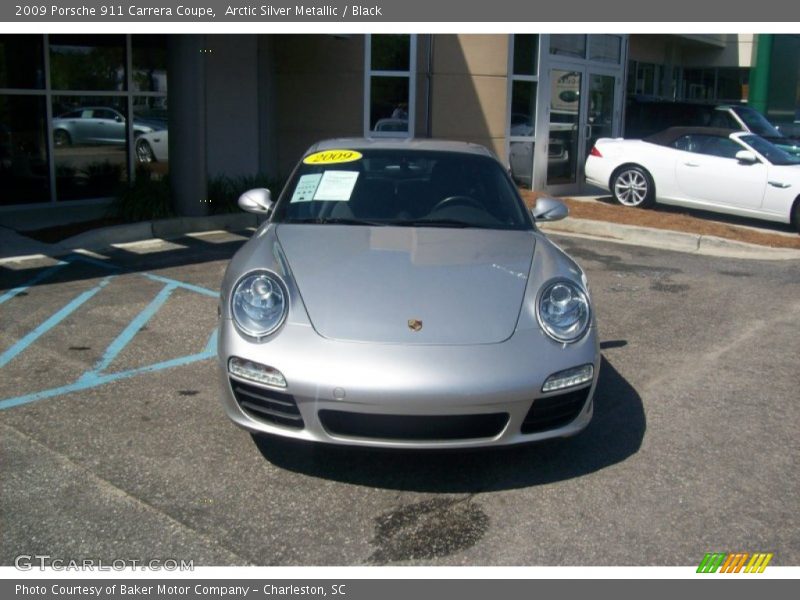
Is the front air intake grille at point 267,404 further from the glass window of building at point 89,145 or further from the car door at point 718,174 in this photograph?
the car door at point 718,174

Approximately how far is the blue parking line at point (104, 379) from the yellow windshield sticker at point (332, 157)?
4.89ft

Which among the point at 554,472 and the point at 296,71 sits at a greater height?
the point at 296,71

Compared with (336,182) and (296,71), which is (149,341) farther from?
(296,71)

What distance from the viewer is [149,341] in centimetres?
625

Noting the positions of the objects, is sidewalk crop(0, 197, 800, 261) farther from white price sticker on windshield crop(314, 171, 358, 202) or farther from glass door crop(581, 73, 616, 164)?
white price sticker on windshield crop(314, 171, 358, 202)

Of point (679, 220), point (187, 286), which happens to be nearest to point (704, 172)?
point (679, 220)

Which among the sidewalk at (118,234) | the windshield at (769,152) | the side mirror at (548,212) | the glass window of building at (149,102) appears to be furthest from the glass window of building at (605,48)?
the side mirror at (548,212)

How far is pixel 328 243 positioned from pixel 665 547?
230cm

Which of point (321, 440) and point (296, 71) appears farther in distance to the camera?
point (296, 71)

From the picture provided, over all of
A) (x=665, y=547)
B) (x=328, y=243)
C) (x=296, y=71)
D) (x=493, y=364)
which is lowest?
(x=665, y=547)

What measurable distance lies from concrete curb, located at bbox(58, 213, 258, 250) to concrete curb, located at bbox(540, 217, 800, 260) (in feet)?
13.8

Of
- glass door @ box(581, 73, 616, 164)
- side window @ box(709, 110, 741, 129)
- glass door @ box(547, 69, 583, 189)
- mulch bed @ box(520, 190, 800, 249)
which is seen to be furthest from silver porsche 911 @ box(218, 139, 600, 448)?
side window @ box(709, 110, 741, 129)

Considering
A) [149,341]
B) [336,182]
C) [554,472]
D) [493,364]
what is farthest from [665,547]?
[149,341]

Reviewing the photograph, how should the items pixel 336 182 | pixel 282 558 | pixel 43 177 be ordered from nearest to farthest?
1. pixel 282 558
2. pixel 336 182
3. pixel 43 177
